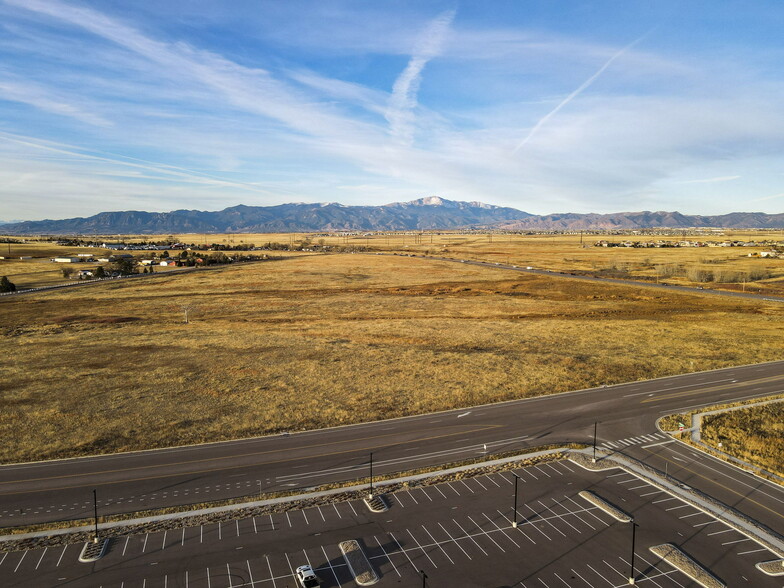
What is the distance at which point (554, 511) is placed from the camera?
3400cm

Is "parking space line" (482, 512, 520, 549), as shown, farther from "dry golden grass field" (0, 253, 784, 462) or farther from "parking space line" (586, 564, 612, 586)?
"dry golden grass field" (0, 253, 784, 462)

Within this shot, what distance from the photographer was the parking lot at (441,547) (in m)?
27.2

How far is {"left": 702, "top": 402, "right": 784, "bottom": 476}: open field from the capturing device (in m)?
41.8

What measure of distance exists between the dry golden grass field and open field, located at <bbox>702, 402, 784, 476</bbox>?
14.9m

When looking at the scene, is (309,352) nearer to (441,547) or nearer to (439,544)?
(439,544)

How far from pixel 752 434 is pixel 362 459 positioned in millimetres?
40695

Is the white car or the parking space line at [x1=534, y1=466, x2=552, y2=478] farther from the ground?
the white car

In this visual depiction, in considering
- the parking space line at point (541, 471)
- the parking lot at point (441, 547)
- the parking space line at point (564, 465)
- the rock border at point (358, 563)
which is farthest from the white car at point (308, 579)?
the parking space line at point (564, 465)

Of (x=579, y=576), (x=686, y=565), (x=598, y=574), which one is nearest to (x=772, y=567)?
(x=686, y=565)

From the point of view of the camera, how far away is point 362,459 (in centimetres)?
4166

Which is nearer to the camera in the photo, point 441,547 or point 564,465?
point 441,547

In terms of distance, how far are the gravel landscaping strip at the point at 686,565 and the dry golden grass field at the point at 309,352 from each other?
2754cm

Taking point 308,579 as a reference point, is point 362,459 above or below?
below

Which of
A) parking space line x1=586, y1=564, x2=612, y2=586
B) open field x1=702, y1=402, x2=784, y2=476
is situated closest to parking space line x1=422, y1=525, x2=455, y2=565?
parking space line x1=586, y1=564, x2=612, y2=586
